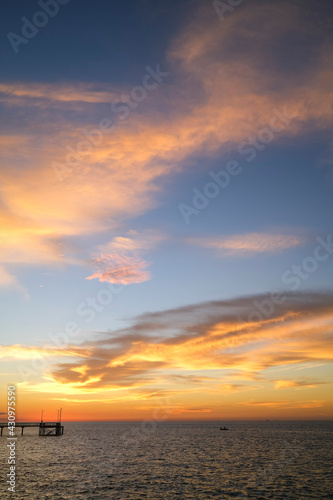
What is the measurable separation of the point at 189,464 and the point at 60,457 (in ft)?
95.6

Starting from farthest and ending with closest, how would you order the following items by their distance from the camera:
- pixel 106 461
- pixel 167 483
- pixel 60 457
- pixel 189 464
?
pixel 60 457 < pixel 106 461 < pixel 189 464 < pixel 167 483

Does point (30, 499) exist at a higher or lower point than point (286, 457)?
higher

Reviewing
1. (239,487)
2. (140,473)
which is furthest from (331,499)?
(140,473)

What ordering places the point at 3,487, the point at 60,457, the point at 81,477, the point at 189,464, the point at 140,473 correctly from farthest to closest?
the point at 60,457, the point at 189,464, the point at 140,473, the point at 81,477, the point at 3,487

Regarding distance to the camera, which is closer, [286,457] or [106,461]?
[106,461]

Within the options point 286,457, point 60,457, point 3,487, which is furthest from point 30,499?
point 286,457

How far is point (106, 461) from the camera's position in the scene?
7450cm

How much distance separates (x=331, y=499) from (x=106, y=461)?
4666cm

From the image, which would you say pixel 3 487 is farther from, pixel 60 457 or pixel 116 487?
pixel 60 457

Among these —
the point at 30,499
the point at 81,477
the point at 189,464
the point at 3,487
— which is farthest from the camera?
the point at 189,464

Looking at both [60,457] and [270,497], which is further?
[60,457]

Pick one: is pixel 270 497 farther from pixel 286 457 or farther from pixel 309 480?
pixel 286 457

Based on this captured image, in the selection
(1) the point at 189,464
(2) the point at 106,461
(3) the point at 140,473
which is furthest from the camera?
(2) the point at 106,461

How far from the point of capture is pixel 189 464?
69.3 meters
